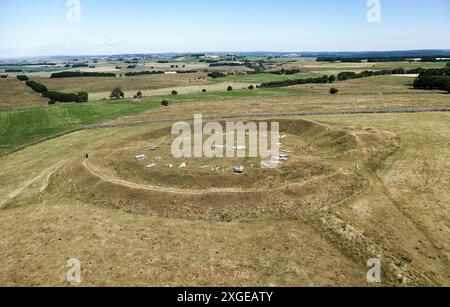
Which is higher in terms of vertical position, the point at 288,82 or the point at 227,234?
the point at 288,82

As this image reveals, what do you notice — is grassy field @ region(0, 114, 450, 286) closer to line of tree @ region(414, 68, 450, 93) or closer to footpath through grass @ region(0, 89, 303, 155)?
footpath through grass @ region(0, 89, 303, 155)

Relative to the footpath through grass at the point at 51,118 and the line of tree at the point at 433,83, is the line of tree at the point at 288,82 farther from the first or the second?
the footpath through grass at the point at 51,118

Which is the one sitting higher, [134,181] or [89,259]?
[134,181]

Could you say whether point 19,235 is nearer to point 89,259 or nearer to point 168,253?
point 89,259

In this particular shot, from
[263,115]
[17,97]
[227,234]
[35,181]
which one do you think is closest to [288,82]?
[263,115]

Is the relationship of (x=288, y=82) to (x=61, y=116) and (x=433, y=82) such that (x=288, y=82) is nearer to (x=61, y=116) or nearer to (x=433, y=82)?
(x=433, y=82)
